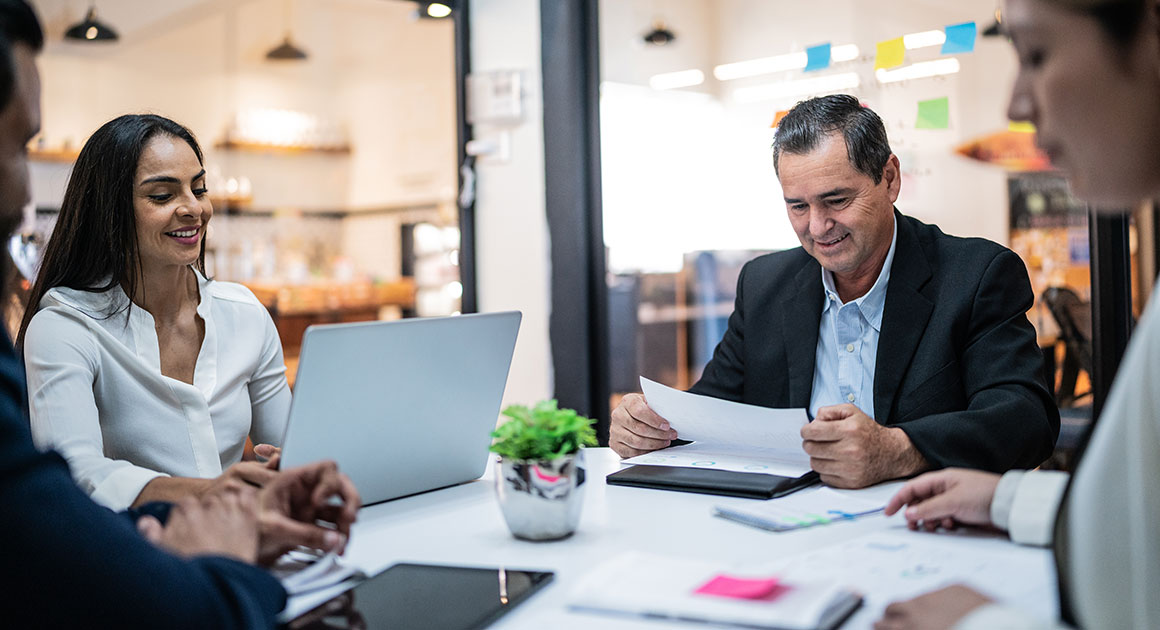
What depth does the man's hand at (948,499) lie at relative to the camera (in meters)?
1.19

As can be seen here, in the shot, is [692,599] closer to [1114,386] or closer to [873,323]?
[1114,386]

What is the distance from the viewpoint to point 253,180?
22.7 feet

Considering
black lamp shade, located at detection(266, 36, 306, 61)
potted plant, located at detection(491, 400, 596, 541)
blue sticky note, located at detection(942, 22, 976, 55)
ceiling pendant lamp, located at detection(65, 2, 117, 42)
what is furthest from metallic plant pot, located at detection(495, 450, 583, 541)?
black lamp shade, located at detection(266, 36, 306, 61)

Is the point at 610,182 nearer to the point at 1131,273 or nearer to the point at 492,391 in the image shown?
the point at 1131,273

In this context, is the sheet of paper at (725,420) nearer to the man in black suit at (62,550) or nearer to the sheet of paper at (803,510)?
the sheet of paper at (803,510)

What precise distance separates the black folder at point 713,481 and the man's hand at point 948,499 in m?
0.20

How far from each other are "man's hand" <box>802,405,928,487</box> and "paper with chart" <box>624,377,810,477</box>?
0.12 feet

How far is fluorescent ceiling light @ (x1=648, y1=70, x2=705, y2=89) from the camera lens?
3.37 m

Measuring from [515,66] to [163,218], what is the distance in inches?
82.1

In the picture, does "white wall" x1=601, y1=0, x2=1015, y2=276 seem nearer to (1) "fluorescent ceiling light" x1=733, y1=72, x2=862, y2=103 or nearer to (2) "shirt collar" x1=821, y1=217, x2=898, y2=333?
(1) "fluorescent ceiling light" x1=733, y1=72, x2=862, y2=103

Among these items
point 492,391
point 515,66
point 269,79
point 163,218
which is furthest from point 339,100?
point 492,391

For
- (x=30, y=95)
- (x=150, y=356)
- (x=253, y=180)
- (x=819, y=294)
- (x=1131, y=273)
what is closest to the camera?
(x=30, y=95)

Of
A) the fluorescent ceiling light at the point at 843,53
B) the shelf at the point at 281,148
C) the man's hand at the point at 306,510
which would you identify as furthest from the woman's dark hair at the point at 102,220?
the shelf at the point at 281,148

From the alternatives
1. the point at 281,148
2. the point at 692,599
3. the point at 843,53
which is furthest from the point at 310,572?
the point at 281,148
